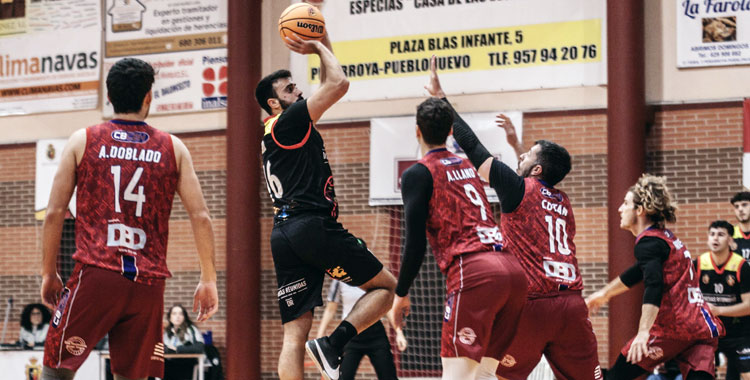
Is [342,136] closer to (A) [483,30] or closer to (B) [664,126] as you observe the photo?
(A) [483,30]

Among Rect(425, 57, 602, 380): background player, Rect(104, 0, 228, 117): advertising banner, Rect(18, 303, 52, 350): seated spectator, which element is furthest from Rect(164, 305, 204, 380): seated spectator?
Rect(425, 57, 602, 380): background player

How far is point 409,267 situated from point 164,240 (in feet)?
4.84

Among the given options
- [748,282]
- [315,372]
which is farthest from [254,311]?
[748,282]

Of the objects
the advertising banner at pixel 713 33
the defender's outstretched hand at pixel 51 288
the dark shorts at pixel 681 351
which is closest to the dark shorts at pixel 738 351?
the dark shorts at pixel 681 351

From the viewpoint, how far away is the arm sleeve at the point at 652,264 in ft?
21.5

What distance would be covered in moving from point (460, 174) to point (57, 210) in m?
2.34

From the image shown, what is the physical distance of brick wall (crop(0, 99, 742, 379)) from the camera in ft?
39.5

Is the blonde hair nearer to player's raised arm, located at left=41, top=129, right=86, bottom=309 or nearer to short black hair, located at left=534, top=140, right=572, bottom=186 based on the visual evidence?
short black hair, located at left=534, top=140, right=572, bottom=186

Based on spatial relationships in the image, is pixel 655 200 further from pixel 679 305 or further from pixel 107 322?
pixel 107 322

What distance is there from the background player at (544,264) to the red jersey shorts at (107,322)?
86.8 inches

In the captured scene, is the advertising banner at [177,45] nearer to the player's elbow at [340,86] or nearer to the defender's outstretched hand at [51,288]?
the player's elbow at [340,86]

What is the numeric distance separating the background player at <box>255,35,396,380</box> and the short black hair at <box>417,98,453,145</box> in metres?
0.55

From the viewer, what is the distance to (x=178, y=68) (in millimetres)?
14820

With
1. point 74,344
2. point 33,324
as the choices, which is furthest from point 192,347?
point 74,344
